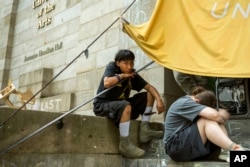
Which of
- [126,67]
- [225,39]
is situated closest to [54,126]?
[126,67]

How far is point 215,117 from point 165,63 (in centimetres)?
88

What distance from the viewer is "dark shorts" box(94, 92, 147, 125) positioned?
380 cm

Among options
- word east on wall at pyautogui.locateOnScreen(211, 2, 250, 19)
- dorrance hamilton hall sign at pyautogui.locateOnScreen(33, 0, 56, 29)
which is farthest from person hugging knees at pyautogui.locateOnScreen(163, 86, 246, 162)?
dorrance hamilton hall sign at pyautogui.locateOnScreen(33, 0, 56, 29)

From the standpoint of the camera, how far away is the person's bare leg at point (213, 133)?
A: 2.85 m

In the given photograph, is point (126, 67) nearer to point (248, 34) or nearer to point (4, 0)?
point (248, 34)

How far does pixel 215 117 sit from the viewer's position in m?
2.93

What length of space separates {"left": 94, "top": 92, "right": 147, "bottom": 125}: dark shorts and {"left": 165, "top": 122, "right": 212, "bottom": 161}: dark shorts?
34.1 inches

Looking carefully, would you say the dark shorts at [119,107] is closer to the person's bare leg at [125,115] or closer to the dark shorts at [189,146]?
the person's bare leg at [125,115]

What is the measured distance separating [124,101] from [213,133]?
1211mm

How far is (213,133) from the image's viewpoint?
2920 mm

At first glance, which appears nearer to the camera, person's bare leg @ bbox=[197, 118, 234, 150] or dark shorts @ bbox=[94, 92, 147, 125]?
person's bare leg @ bbox=[197, 118, 234, 150]

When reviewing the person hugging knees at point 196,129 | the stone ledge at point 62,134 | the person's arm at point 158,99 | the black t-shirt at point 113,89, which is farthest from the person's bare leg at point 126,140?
the person hugging knees at point 196,129

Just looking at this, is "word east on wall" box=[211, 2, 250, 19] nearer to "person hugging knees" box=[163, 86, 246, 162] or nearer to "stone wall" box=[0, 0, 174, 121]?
"person hugging knees" box=[163, 86, 246, 162]

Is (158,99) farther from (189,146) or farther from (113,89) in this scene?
(189,146)
